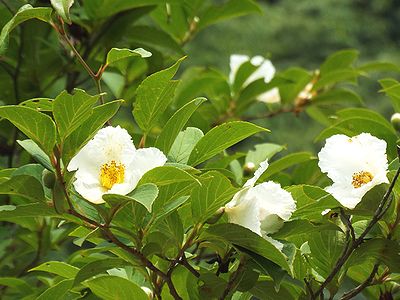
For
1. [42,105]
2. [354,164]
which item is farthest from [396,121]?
[42,105]

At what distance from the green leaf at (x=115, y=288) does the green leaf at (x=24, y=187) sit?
0.12 metres

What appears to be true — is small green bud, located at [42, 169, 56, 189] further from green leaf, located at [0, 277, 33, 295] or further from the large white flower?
the large white flower

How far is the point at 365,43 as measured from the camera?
12062 mm

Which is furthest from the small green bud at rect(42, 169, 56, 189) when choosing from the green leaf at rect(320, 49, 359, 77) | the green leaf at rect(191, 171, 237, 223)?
the green leaf at rect(320, 49, 359, 77)

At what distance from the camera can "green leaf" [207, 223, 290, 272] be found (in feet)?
2.71

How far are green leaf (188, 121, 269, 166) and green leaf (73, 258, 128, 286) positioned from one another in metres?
0.13

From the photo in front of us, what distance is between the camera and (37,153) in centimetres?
86

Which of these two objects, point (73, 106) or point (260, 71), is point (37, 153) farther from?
point (260, 71)

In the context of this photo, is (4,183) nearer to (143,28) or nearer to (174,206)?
(174,206)

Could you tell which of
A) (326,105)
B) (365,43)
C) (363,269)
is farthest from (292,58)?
(363,269)

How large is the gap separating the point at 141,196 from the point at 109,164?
89 mm

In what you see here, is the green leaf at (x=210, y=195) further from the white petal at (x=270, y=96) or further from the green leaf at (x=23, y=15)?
the white petal at (x=270, y=96)

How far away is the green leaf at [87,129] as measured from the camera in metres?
0.85

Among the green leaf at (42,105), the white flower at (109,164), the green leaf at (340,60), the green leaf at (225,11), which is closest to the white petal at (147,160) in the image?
the white flower at (109,164)
